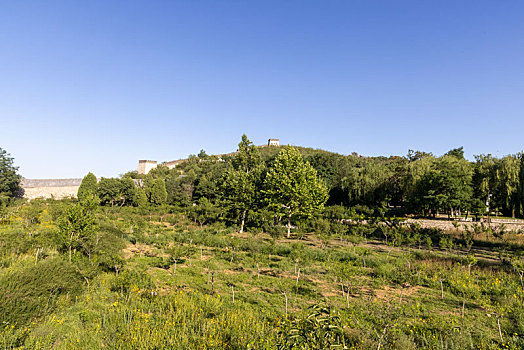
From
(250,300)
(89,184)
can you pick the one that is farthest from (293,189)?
(89,184)

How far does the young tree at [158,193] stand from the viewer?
157 ft

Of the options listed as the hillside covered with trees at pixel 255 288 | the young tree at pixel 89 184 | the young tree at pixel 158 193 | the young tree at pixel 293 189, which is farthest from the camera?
the young tree at pixel 158 193

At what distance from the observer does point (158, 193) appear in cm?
4831

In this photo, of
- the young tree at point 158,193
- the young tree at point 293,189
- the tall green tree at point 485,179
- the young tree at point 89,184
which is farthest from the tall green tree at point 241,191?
the tall green tree at point 485,179

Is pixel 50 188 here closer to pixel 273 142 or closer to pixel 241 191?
pixel 241 191

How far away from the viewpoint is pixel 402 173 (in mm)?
44281

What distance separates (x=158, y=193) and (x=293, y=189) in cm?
3152

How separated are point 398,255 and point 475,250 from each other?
8.16m

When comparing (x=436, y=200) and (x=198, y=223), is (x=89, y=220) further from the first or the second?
(x=436, y=200)

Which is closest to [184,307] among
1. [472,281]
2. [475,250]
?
[472,281]

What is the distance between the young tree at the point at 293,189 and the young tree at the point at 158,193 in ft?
87.4

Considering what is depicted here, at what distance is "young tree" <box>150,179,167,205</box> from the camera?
47812mm

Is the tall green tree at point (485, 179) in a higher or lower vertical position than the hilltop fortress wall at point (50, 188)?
higher

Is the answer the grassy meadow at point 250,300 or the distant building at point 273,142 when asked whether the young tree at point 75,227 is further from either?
the distant building at point 273,142
